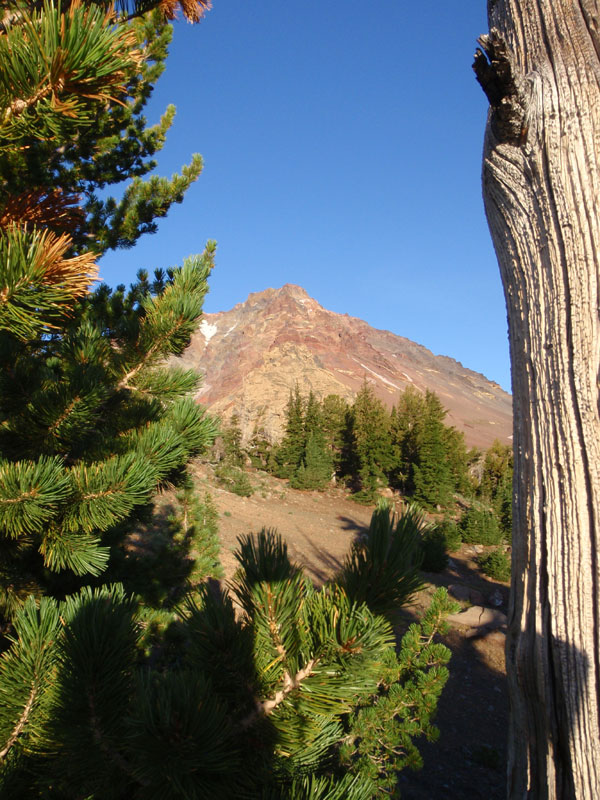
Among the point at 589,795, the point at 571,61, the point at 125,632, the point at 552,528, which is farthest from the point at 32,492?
the point at 571,61

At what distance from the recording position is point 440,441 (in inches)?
Result: 905

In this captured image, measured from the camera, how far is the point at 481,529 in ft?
55.3

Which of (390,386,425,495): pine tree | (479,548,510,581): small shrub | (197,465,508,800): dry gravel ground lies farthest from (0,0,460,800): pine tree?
(390,386,425,495): pine tree

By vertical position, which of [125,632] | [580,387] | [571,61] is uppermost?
[571,61]

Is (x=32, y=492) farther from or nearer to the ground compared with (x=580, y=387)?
nearer to the ground

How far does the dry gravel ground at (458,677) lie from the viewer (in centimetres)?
463

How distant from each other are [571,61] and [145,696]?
1690 millimetres

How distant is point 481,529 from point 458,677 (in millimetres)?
10606

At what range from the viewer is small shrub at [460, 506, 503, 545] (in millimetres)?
16688

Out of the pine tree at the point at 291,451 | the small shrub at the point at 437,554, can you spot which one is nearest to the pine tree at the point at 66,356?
the small shrub at the point at 437,554

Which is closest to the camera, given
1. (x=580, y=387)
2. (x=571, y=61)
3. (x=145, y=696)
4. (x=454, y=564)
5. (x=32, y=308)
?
(x=145, y=696)

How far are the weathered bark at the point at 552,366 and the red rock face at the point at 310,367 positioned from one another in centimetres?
5209

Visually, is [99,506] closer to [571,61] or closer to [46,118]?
[46,118]

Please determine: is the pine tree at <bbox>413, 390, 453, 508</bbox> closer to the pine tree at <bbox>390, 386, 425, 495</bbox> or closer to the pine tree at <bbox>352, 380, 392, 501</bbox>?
the pine tree at <bbox>390, 386, 425, 495</bbox>
